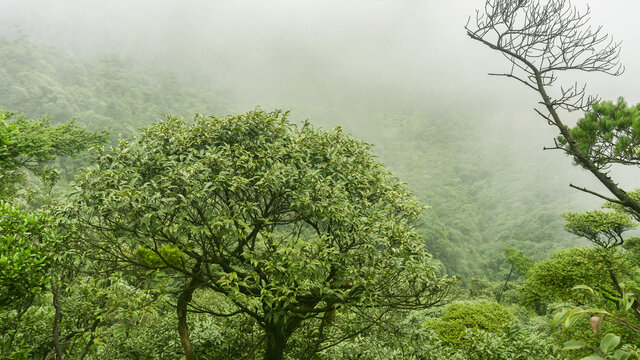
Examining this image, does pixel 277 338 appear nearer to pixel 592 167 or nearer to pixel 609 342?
pixel 609 342

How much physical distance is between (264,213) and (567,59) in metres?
4.75

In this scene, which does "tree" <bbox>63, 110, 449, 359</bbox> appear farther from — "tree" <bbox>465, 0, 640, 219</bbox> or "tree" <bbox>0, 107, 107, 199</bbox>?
"tree" <bbox>0, 107, 107, 199</bbox>

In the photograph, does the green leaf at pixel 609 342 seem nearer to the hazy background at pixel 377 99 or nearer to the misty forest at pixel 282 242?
the misty forest at pixel 282 242

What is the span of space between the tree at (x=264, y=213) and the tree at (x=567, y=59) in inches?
96.0

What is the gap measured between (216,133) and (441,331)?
8.53 meters

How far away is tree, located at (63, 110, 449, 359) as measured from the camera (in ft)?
13.0

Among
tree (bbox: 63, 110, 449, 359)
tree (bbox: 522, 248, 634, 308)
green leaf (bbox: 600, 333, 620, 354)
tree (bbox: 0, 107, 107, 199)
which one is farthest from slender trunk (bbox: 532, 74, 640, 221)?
tree (bbox: 522, 248, 634, 308)

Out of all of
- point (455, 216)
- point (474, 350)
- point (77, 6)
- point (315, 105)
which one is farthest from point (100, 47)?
point (474, 350)

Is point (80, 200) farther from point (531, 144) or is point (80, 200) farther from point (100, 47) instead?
point (100, 47)

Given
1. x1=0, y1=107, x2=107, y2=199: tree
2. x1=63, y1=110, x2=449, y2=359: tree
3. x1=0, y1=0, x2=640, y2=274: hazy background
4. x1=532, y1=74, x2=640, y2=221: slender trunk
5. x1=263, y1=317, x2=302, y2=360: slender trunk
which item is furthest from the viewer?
x1=0, y1=0, x2=640, y2=274: hazy background

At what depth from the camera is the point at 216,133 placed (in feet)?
16.5

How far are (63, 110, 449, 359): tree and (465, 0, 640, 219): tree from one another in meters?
2.44

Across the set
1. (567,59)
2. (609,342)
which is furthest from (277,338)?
(567,59)

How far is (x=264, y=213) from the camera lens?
16.8ft
